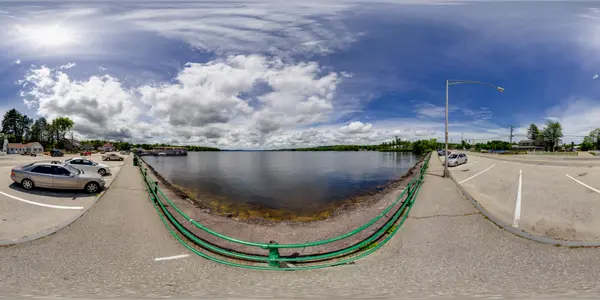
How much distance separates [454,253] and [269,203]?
A: 42.0ft

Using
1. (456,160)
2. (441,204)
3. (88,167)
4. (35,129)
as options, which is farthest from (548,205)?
(35,129)

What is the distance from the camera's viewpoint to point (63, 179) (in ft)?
34.2

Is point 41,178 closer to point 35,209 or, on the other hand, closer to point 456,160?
point 35,209

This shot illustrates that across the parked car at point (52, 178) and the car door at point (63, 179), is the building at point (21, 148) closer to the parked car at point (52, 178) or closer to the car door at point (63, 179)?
the parked car at point (52, 178)

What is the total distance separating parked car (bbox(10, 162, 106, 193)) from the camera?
33.6 ft

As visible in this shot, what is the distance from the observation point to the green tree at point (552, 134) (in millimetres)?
68562

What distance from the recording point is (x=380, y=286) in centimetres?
407

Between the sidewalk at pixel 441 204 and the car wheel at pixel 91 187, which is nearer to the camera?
the sidewalk at pixel 441 204

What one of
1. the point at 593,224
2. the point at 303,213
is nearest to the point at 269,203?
the point at 303,213

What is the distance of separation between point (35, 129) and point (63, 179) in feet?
381

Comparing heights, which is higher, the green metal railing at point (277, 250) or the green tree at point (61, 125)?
the green tree at point (61, 125)

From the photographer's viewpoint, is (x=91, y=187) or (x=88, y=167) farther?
(x=88, y=167)

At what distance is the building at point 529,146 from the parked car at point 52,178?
10999 cm

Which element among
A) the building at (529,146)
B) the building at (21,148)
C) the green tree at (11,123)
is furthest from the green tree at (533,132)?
the green tree at (11,123)
